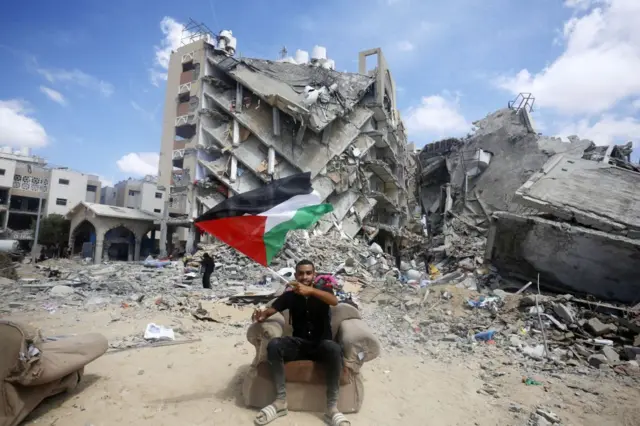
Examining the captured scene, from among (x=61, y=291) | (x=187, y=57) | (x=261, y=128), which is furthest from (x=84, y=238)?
(x=61, y=291)

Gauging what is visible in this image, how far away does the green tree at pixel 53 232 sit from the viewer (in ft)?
99.0

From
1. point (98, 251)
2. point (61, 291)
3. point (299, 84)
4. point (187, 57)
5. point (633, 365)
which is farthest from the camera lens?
point (187, 57)

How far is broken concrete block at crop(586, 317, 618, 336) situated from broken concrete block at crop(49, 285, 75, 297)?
43.8 ft

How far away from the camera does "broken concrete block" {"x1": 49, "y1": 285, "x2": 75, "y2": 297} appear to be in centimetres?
1044

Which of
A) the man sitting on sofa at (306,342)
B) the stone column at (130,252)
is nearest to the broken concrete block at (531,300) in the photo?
the man sitting on sofa at (306,342)

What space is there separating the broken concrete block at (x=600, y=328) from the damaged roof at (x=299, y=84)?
19.0m

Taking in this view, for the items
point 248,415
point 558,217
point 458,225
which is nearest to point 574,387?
point 248,415

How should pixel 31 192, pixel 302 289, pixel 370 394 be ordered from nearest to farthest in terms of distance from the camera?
1. pixel 302 289
2. pixel 370 394
3. pixel 31 192

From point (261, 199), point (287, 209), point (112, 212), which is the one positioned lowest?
point (287, 209)

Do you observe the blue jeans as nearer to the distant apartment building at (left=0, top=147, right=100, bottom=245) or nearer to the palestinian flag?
the palestinian flag

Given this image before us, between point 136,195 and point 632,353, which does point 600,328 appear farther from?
point 136,195

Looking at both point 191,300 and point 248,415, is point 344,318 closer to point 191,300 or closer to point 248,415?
point 248,415

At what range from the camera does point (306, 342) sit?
3.35 meters

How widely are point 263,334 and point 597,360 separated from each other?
5.41 m
